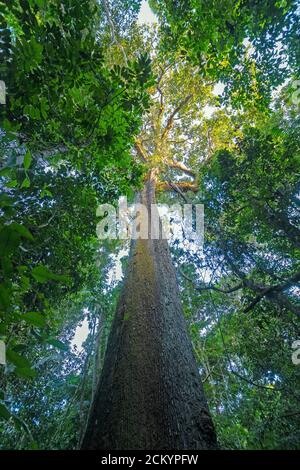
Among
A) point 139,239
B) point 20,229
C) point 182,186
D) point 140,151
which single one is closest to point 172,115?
point 140,151

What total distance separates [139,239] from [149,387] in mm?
2836

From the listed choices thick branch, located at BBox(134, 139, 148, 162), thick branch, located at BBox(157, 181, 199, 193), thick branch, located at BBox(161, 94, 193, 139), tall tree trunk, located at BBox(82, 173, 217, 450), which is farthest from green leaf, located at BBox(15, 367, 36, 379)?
thick branch, located at BBox(161, 94, 193, 139)

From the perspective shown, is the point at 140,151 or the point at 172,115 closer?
the point at 140,151

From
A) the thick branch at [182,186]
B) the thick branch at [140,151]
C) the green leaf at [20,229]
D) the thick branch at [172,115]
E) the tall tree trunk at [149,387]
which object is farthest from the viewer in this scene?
the thick branch at [182,186]

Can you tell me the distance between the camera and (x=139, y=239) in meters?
4.21

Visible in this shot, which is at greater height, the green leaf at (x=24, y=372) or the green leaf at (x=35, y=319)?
the green leaf at (x=35, y=319)

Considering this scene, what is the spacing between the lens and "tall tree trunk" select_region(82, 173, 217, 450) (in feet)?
4.04

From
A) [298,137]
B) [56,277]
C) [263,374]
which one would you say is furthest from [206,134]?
[56,277]

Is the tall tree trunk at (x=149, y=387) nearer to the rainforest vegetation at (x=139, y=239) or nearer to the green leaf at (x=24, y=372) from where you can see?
the rainforest vegetation at (x=139, y=239)

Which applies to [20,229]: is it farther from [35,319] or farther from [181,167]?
[181,167]

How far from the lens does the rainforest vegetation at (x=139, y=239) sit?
136 cm

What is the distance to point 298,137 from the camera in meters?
4.41

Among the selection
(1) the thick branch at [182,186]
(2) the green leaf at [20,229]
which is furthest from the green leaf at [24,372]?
(1) the thick branch at [182,186]

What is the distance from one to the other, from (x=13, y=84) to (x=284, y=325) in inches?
201
